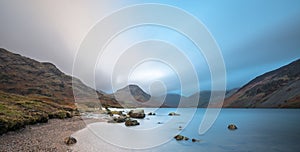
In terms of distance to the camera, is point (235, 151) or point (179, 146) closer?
point (235, 151)

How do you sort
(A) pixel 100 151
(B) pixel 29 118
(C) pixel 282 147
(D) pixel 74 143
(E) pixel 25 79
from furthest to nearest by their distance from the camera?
(E) pixel 25 79 < (B) pixel 29 118 < (C) pixel 282 147 < (D) pixel 74 143 < (A) pixel 100 151

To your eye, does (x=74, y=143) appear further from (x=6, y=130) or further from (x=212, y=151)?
(x=212, y=151)

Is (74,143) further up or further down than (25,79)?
further down

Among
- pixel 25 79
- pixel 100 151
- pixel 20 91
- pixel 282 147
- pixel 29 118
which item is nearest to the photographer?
pixel 100 151

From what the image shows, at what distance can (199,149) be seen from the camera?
25.8m

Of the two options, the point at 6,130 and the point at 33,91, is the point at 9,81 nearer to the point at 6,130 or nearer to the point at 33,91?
the point at 33,91

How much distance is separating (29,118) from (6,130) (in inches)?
422

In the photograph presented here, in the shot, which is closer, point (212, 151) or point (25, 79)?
point (212, 151)

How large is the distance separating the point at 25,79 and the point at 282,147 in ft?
764

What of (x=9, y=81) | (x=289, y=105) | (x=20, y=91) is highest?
(x=9, y=81)

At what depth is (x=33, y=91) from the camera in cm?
16550

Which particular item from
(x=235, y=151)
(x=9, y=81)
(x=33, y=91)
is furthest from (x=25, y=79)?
(x=235, y=151)

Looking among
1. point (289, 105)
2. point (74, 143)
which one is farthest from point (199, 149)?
point (289, 105)

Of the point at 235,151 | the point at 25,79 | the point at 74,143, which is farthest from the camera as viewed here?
the point at 25,79
